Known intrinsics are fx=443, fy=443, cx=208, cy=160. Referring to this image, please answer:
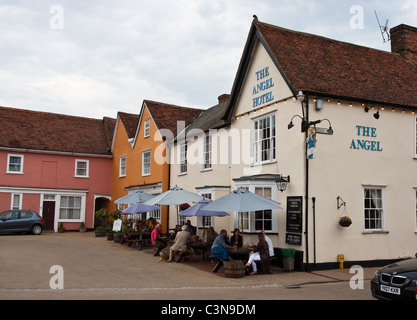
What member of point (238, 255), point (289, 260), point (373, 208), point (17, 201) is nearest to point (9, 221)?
point (17, 201)

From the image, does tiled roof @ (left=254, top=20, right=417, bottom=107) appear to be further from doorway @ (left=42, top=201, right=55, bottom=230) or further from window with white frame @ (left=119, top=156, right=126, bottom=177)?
doorway @ (left=42, top=201, right=55, bottom=230)

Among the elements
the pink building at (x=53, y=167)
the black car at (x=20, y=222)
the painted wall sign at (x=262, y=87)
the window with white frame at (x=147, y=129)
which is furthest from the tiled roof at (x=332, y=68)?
the pink building at (x=53, y=167)

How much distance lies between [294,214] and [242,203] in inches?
77.2

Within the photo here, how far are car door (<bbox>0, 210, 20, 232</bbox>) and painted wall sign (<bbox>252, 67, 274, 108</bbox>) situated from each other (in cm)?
1687

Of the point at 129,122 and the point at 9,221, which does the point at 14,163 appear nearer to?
the point at 9,221

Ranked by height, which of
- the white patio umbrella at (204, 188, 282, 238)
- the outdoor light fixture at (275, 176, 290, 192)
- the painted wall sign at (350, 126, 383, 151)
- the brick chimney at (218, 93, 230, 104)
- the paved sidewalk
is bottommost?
the paved sidewalk

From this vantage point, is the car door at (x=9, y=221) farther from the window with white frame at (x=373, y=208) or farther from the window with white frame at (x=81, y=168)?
the window with white frame at (x=373, y=208)

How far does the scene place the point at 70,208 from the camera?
3130 cm

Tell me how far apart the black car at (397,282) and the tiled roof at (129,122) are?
23.8 m

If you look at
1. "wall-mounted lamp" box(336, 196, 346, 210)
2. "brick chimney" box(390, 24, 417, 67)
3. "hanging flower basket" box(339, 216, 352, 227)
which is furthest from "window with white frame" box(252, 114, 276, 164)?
"brick chimney" box(390, 24, 417, 67)

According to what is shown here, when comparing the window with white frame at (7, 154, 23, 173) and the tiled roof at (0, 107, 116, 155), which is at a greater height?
the tiled roof at (0, 107, 116, 155)

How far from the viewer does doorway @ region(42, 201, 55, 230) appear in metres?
30.5

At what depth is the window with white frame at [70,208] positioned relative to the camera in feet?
102
